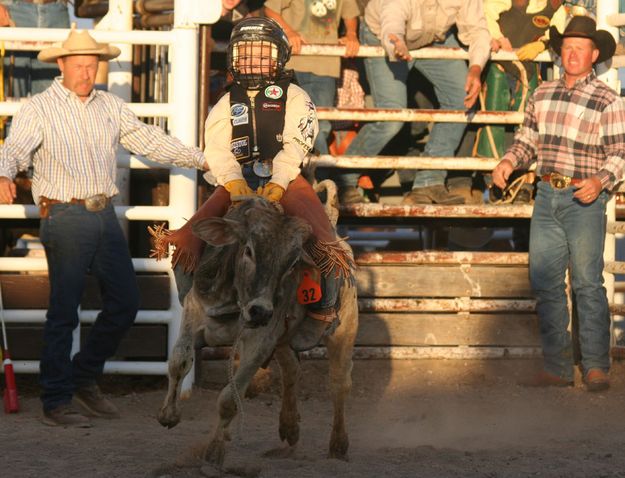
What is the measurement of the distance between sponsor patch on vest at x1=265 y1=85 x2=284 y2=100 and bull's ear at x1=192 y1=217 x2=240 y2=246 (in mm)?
1072

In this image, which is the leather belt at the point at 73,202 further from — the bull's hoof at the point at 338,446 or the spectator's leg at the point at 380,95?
the spectator's leg at the point at 380,95

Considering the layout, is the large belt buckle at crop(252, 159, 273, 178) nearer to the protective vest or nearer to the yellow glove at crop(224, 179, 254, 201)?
the protective vest

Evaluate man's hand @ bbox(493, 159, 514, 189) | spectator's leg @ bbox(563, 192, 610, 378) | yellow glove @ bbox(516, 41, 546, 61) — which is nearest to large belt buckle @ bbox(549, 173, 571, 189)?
spectator's leg @ bbox(563, 192, 610, 378)

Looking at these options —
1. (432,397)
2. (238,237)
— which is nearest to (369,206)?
(432,397)

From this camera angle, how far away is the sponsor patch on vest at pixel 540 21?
8953 millimetres

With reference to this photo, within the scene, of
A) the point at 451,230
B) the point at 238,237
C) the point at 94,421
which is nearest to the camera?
the point at 238,237

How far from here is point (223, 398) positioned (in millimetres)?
5426

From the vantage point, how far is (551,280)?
8.51 meters

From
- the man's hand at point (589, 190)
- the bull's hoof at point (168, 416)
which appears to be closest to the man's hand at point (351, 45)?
the man's hand at point (589, 190)

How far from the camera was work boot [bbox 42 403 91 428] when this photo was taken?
6961mm

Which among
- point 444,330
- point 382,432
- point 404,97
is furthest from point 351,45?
point 382,432

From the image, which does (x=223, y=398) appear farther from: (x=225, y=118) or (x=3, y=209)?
(x=3, y=209)

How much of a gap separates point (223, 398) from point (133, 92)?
3.69m

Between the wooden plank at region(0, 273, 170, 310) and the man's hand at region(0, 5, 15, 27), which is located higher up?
the man's hand at region(0, 5, 15, 27)
